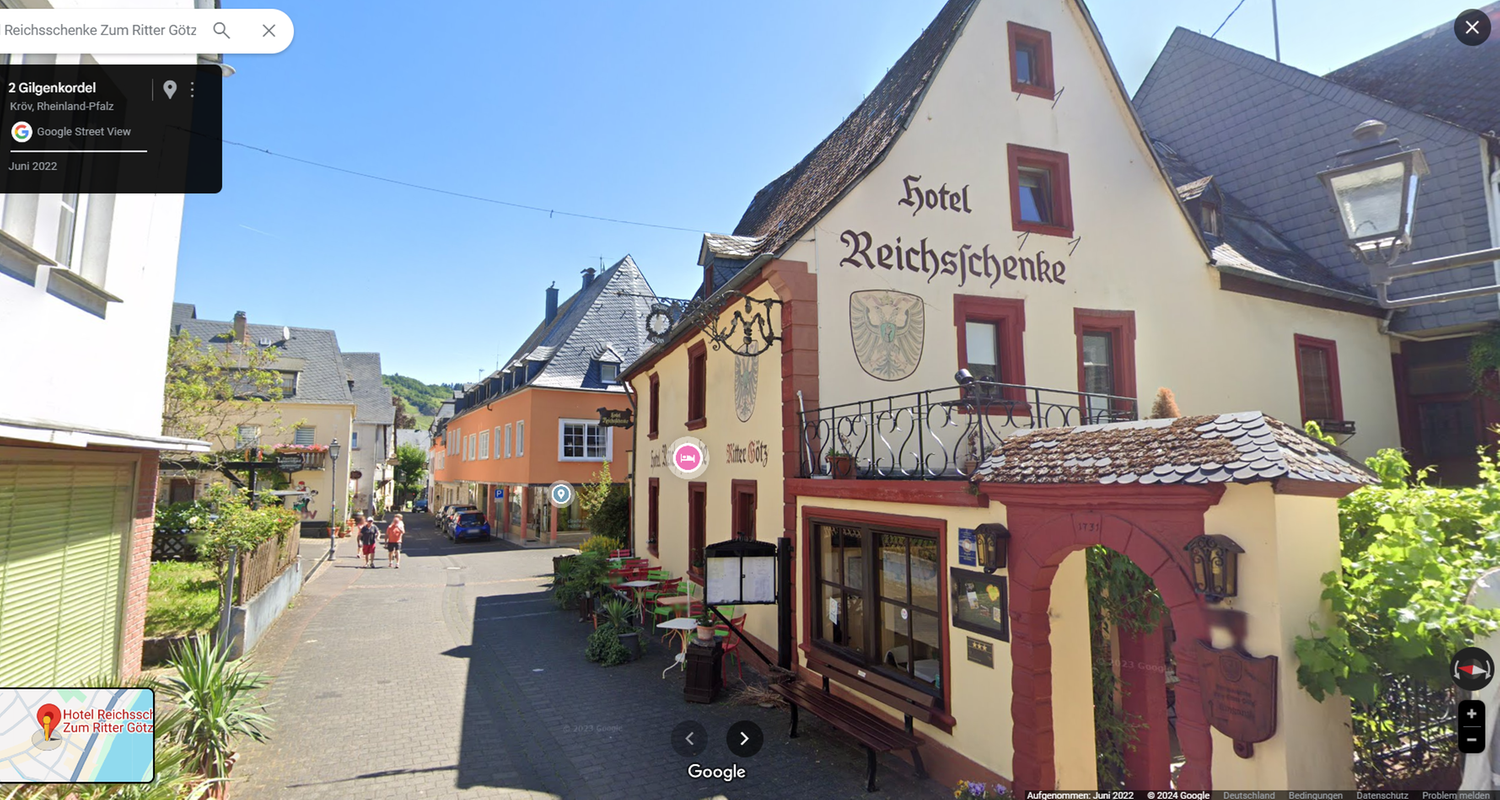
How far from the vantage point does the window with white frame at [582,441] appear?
3189 cm

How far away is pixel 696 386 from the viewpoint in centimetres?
1557

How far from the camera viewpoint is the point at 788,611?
10.1 metres

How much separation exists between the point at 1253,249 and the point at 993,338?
7684 millimetres

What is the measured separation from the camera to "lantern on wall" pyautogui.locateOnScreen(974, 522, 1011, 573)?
6.60m

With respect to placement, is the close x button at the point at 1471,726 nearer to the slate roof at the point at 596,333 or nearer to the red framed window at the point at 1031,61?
the red framed window at the point at 1031,61

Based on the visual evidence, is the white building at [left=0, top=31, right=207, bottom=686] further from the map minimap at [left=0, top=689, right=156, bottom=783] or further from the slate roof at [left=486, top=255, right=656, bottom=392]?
the slate roof at [left=486, top=255, right=656, bottom=392]

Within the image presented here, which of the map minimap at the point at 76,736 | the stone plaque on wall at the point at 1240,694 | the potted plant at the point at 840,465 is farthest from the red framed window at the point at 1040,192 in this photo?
the map minimap at the point at 76,736

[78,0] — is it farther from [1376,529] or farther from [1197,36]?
[1197,36]

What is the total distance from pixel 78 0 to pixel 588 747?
867cm

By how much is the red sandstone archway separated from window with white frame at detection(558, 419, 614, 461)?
26979 mm

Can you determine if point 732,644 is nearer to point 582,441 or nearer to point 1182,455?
point 1182,455

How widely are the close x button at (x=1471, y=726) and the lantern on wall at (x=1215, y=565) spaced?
114 centimetres

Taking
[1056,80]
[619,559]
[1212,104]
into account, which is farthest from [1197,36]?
[619,559]

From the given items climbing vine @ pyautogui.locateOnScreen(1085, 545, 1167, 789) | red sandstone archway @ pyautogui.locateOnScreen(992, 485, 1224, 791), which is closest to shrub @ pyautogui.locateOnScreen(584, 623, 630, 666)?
red sandstone archway @ pyautogui.locateOnScreen(992, 485, 1224, 791)
